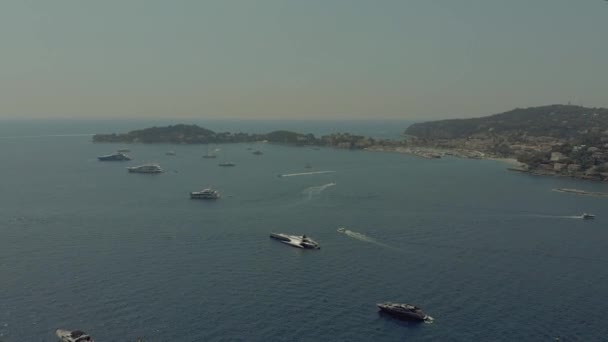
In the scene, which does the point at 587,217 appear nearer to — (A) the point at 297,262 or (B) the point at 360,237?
(B) the point at 360,237

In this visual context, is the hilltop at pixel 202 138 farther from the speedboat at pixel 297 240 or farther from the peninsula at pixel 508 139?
the speedboat at pixel 297 240

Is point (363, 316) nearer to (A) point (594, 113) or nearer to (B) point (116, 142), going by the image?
(B) point (116, 142)

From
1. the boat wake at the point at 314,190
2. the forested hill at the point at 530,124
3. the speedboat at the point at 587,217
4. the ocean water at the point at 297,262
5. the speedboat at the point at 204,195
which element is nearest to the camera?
the ocean water at the point at 297,262

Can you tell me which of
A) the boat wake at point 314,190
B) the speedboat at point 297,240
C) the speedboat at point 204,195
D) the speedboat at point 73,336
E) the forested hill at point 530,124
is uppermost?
the forested hill at point 530,124

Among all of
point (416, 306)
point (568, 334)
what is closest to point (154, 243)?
point (416, 306)

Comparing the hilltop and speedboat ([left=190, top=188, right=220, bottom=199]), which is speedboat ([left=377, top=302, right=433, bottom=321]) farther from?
the hilltop

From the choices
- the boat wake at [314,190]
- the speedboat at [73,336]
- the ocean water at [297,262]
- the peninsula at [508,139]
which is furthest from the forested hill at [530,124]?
the speedboat at [73,336]

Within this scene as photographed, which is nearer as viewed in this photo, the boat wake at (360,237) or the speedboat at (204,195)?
the boat wake at (360,237)
